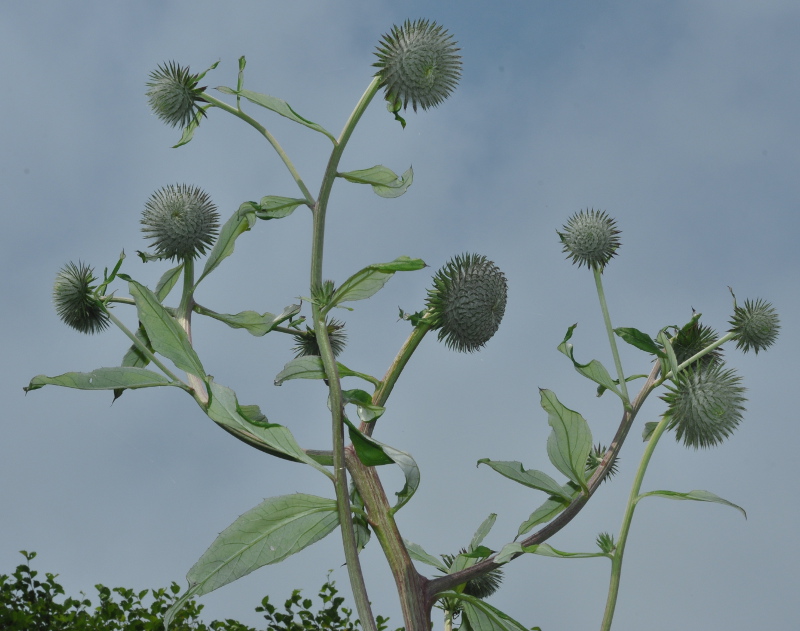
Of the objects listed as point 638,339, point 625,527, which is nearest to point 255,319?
point 638,339

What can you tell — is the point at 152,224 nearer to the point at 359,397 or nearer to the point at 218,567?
the point at 359,397

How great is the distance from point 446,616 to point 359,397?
3.66ft

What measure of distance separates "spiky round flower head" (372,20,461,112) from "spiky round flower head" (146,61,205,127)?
73 centimetres

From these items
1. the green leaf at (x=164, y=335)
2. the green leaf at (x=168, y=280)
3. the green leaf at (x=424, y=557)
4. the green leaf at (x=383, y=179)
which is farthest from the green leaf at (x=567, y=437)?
the green leaf at (x=168, y=280)

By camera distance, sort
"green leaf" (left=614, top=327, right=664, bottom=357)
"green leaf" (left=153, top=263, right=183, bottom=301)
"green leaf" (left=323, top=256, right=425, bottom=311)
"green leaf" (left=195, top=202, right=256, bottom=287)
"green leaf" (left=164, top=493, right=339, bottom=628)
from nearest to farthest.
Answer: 1. "green leaf" (left=164, top=493, right=339, bottom=628)
2. "green leaf" (left=323, top=256, right=425, bottom=311)
3. "green leaf" (left=614, top=327, right=664, bottom=357)
4. "green leaf" (left=195, top=202, right=256, bottom=287)
5. "green leaf" (left=153, top=263, right=183, bottom=301)

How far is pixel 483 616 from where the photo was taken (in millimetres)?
2738

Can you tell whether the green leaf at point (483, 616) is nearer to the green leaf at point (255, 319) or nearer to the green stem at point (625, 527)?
the green stem at point (625, 527)

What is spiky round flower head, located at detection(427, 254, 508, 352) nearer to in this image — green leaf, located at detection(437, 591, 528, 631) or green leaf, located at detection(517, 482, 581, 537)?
green leaf, located at detection(517, 482, 581, 537)

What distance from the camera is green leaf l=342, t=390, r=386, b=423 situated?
2.46 meters

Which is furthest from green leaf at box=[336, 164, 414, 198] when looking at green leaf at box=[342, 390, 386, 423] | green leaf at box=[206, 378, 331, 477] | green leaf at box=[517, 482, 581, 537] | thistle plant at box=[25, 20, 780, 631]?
green leaf at box=[517, 482, 581, 537]

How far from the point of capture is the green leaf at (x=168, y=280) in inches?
121

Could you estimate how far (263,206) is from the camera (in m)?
2.62

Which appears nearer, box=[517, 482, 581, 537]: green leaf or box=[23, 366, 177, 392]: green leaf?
box=[23, 366, 177, 392]: green leaf

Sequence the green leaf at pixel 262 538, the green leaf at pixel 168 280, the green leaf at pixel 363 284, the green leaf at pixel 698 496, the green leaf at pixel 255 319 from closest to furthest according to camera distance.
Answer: the green leaf at pixel 262 538 → the green leaf at pixel 363 284 → the green leaf at pixel 698 496 → the green leaf at pixel 255 319 → the green leaf at pixel 168 280
